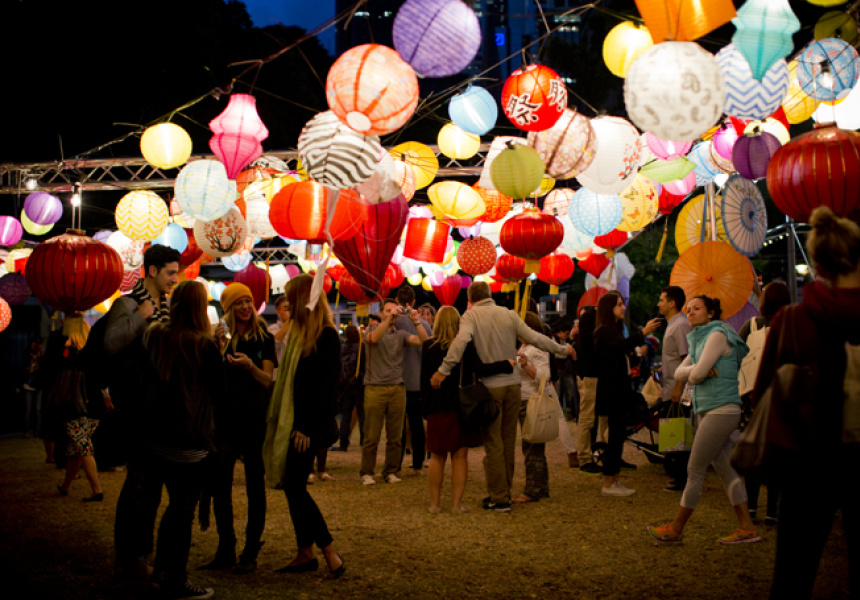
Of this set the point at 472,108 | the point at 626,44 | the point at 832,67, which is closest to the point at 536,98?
the point at 626,44

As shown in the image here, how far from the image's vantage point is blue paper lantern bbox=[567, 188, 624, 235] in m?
7.53

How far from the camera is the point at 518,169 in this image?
6.20 metres

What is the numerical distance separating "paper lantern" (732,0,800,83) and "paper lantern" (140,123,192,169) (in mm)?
5474

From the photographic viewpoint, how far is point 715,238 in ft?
23.7

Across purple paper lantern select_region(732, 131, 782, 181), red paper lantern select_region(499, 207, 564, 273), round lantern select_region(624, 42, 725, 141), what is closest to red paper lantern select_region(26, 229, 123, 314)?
red paper lantern select_region(499, 207, 564, 273)

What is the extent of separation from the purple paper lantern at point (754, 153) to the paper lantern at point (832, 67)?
0.72 metres

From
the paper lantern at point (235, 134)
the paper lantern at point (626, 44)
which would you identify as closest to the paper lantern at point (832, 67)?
the paper lantern at point (626, 44)

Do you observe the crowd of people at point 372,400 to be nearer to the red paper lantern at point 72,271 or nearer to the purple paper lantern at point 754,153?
the red paper lantern at point 72,271

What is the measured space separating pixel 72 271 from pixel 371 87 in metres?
2.99

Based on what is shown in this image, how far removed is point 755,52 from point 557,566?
11.5 feet

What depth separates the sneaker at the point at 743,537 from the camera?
467 centimetres

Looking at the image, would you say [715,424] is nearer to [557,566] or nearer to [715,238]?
[557,566]

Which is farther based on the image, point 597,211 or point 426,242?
point 426,242

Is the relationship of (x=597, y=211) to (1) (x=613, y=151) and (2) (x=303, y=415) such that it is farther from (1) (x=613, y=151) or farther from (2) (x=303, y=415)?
(2) (x=303, y=415)
